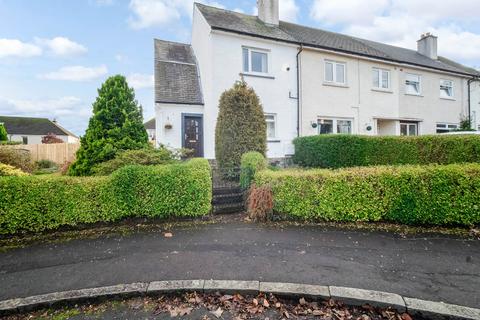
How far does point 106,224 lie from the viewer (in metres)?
5.71

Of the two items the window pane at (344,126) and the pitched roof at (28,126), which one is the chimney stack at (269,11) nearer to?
the window pane at (344,126)

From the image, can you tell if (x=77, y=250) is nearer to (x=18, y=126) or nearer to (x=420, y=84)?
(x=420, y=84)

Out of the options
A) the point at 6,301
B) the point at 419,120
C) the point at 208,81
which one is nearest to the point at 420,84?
the point at 419,120

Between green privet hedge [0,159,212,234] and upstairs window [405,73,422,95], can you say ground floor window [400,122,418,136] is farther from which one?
green privet hedge [0,159,212,234]

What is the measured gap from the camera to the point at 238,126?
8922mm

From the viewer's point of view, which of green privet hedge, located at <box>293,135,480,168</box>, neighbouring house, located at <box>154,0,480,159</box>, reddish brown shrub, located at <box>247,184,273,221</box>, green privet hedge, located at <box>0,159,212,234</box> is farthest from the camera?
neighbouring house, located at <box>154,0,480,159</box>

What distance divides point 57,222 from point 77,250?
1.26 metres

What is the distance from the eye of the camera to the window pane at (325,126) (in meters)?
14.2

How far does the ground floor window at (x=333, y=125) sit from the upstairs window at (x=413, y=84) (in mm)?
5276

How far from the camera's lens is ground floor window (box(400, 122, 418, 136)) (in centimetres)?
1670

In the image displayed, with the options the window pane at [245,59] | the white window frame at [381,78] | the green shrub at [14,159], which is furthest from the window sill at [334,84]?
the green shrub at [14,159]

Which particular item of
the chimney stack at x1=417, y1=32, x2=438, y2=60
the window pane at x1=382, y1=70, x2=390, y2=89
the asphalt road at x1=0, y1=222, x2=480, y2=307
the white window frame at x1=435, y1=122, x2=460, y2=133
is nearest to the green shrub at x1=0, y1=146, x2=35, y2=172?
the asphalt road at x1=0, y1=222, x2=480, y2=307

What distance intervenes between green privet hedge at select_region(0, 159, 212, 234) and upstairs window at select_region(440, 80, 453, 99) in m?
20.1

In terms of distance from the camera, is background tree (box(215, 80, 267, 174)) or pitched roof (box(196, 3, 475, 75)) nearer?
background tree (box(215, 80, 267, 174))
